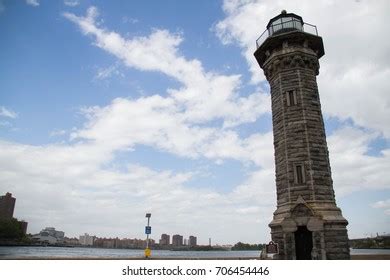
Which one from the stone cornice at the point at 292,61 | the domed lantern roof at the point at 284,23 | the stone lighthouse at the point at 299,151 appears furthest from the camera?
the domed lantern roof at the point at 284,23

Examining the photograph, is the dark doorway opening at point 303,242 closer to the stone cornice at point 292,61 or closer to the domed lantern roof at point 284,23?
the stone cornice at point 292,61

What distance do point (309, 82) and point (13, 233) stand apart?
118m

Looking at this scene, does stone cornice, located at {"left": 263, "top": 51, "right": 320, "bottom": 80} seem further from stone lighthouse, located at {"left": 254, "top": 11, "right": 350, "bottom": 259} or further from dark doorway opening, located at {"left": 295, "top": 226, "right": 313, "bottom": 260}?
dark doorway opening, located at {"left": 295, "top": 226, "right": 313, "bottom": 260}

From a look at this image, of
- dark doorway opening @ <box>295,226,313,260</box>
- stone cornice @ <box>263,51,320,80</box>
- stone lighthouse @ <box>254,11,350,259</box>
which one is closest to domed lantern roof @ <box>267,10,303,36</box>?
stone lighthouse @ <box>254,11,350,259</box>

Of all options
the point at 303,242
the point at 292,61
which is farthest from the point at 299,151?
the point at 292,61

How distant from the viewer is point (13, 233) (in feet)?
357

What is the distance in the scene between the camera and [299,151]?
18578 millimetres

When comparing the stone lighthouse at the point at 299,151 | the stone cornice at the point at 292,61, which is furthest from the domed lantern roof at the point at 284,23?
the stone cornice at the point at 292,61

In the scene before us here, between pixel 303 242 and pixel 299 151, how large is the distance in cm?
513

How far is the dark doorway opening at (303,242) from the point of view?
57.7ft

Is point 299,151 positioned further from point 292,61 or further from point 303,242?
point 292,61
